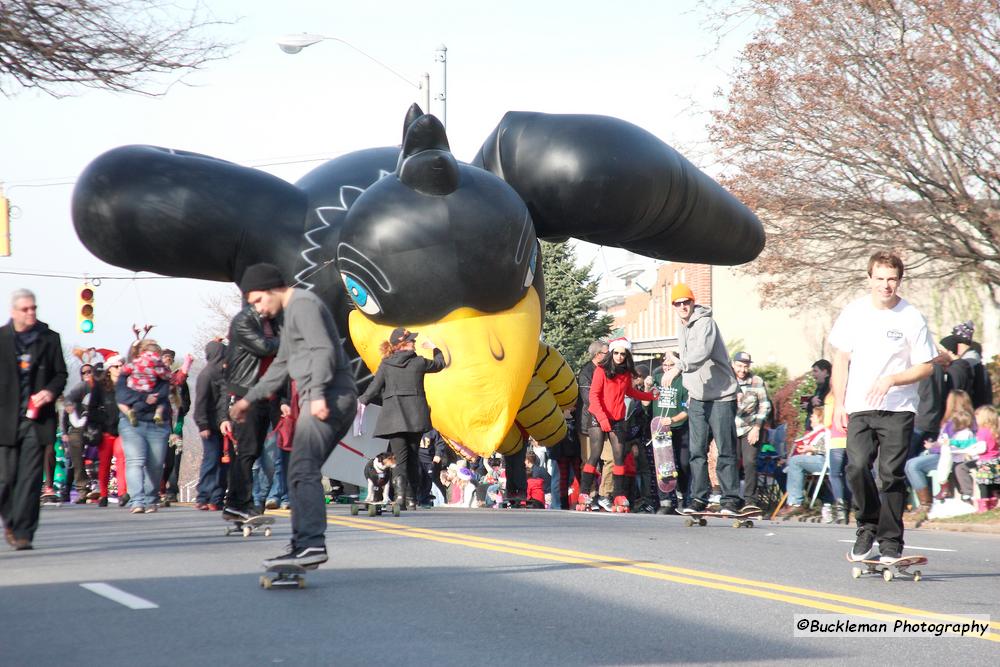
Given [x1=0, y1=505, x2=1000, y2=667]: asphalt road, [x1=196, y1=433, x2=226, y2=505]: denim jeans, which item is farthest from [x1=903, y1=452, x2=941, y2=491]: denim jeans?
[x1=196, y1=433, x2=226, y2=505]: denim jeans

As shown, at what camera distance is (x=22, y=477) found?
31.6 ft

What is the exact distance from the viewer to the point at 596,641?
584cm

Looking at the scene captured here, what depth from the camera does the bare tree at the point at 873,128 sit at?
20.9 meters

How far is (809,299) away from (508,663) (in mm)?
21794

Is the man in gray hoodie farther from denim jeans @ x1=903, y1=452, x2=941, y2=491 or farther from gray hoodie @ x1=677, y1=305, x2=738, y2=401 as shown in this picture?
denim jeans @ x1=903, y1=452, x2=941, y2=491

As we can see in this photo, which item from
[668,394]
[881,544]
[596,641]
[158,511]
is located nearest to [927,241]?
[668,394]

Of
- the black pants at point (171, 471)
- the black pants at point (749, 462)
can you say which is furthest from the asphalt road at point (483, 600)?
the black pants at point (171, 471)

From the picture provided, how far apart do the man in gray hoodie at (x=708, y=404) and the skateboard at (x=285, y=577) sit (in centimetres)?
490

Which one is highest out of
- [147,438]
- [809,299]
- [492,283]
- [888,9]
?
[888,9]

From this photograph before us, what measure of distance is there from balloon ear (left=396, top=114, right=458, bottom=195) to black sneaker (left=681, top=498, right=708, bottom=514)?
3715mm

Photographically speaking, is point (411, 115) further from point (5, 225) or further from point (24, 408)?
point (5, 225)

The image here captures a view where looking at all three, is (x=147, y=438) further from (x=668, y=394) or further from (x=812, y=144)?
(x=812, y=144)

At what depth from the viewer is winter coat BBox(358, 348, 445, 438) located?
1259 cm

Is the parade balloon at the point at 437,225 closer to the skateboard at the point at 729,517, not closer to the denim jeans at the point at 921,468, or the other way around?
the skateboard at the point at 729,517
